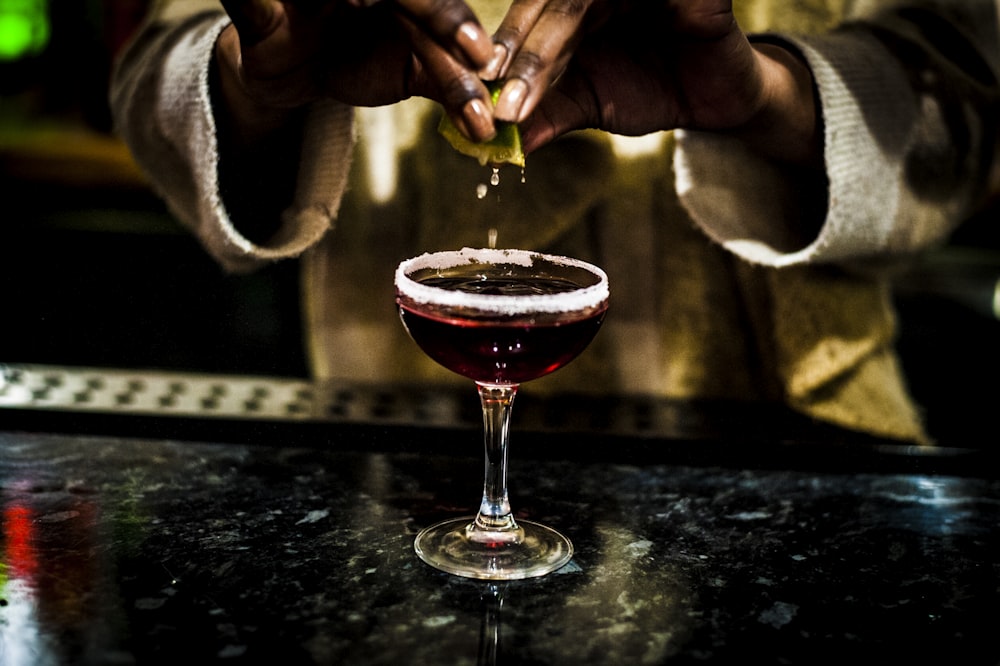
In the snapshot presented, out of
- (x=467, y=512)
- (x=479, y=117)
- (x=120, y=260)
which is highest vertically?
(x=479, y=117)

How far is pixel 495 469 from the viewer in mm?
983

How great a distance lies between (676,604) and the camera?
90 cm

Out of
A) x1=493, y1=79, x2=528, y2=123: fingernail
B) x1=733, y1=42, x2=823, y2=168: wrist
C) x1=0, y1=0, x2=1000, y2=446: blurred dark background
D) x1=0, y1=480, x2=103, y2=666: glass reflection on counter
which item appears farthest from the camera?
x1=0, y1=0, x2=1000, y2=446: blurred dark background

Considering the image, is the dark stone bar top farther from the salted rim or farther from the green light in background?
the green light in background

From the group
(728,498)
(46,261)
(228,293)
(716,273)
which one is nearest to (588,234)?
(716,273)

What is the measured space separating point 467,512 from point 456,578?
17 centimetres

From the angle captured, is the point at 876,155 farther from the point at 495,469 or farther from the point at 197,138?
the point at 197,138

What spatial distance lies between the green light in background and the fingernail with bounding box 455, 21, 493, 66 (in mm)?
2354

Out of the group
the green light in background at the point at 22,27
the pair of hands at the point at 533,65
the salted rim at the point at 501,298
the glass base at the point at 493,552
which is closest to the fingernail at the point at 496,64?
the pair of hands at the point at 533,65

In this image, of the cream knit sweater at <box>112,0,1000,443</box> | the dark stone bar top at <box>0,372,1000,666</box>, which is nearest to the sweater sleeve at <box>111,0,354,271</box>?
the cream knit sweater at <box>112,0,1000,443</box>

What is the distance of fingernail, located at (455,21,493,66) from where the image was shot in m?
0.88

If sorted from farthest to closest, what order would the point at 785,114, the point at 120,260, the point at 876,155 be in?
the point at 120,260
the point at 876,155
the point at 785,114

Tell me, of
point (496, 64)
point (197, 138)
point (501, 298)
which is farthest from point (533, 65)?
point (197, 138)

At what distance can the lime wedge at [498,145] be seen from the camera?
3.11 ft
